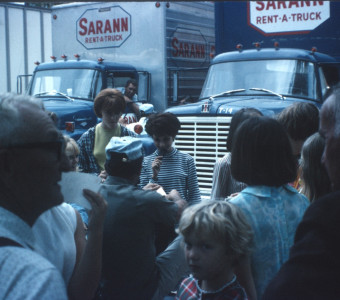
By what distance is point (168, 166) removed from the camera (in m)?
4.88

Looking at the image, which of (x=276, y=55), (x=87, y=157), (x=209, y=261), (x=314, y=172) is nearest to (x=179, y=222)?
(x=209, y=261)

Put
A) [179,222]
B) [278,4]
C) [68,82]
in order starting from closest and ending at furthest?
[179,222] → [278,4] → [68,82]

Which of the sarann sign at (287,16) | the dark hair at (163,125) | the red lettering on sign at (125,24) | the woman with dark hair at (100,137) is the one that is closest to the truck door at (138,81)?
the red lettering on sign at (125,24)

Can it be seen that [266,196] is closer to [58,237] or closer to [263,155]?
[263,155]

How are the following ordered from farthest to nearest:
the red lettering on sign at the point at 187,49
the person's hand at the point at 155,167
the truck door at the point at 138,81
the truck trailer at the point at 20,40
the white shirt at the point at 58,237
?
1. the truck trailer at the point at 20,40
2. the red lettering on sign at the point at 187,49
3. the truck door at the point at 138,81
4. the person's hand at the point at 155,167
5. the white shirt at the point at 58,237

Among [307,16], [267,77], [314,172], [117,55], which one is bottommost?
[314,172]

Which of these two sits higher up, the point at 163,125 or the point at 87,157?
the point at 163,125

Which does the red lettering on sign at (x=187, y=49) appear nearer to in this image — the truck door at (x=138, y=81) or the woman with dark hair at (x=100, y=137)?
the truck door at (x=138, y=81)

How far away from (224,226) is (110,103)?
3.13m

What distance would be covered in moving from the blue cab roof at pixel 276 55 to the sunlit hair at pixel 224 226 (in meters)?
5.80

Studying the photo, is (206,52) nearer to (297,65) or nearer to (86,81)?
(86,81)

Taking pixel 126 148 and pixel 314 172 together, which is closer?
pixel 314 172

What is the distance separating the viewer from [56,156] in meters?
1.79

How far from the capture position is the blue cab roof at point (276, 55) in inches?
314
